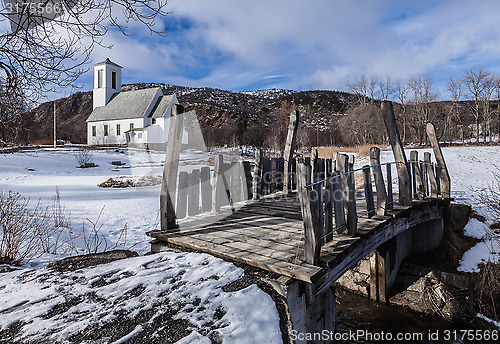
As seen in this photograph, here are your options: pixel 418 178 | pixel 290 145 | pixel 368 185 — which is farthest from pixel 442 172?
pixel 368 185

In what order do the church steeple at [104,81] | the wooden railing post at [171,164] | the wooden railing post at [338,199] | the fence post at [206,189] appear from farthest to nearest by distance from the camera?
the church steeple at [104,81] → the fence post at [206,189] → the wooden railing post at [171,164] → the wooden railing post at [338,199]

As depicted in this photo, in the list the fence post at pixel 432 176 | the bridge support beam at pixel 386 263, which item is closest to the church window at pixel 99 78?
the fence post at pixel 432 176

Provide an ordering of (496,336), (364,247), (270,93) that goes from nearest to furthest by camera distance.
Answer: (364,247) < (496,336) < (270,93)

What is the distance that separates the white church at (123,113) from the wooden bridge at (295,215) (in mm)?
32453

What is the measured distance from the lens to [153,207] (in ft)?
35.2

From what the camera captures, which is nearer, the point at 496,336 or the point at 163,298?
the point at 163,298

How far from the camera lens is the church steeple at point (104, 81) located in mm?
44219

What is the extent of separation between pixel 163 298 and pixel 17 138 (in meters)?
4.21

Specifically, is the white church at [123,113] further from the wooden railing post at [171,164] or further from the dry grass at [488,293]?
the dry grass at [488,293]

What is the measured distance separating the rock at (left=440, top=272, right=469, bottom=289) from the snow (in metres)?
6.08

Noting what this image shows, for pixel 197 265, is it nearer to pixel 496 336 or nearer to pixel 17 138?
pixel 17 138

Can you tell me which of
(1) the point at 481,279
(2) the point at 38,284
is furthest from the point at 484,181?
(2) the point at 38,284

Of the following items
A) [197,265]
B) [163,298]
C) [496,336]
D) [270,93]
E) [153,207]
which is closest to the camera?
[163,298]

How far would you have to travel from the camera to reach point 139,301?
9.21ft
